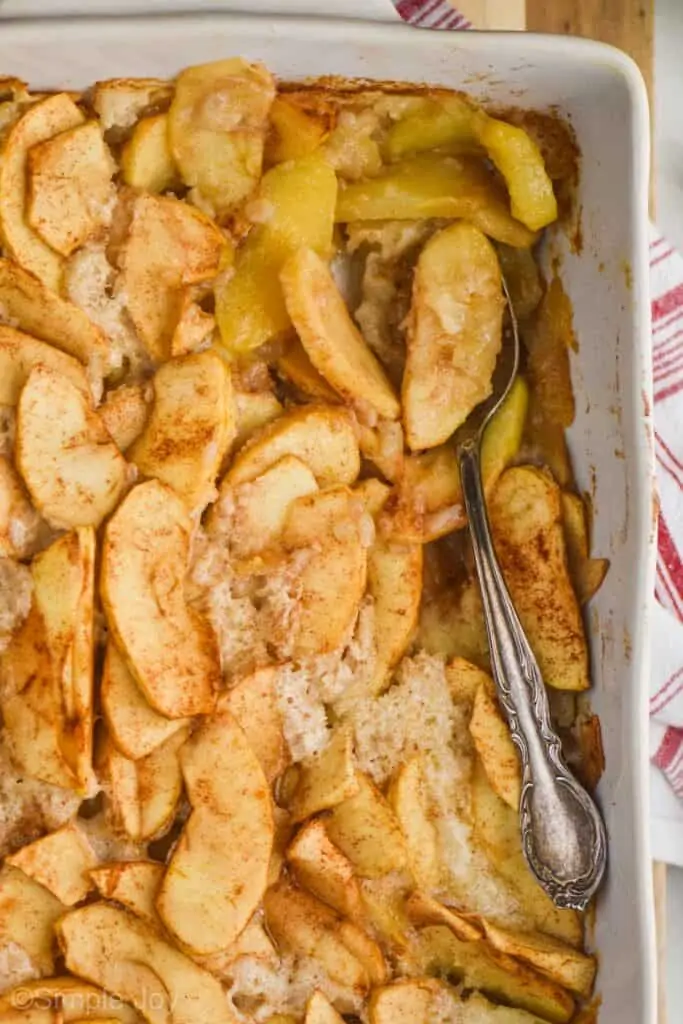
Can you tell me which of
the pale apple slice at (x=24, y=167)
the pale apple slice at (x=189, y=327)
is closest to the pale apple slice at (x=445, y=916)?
the pale apple slice at (x=189, y=327)

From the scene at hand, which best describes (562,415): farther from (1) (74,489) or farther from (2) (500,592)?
(1) (74,489)

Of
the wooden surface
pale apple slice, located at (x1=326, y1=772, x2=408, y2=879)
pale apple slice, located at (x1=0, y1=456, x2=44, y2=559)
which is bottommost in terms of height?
pale apple slice, located at (x1=326, y1=772, x2=408, y2=879)

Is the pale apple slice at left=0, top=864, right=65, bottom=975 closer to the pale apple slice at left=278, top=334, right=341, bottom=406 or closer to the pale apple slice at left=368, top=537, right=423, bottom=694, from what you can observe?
the pale apple slice at left=368, top=537, right=423, bottom=694

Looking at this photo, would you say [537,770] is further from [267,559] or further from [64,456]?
[64,456]

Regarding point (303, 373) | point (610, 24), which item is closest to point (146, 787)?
point (303, 373)

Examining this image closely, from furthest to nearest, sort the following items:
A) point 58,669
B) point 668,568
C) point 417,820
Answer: point 668,568
point 417,820
point 58,669

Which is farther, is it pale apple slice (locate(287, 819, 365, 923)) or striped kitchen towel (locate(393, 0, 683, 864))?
striped kitchen towel (locate(393, 0, 683, 864))

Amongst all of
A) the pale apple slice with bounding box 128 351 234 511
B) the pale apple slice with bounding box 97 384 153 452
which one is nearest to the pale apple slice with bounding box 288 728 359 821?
the pale apple slice with bounding box 128 351 234 511
